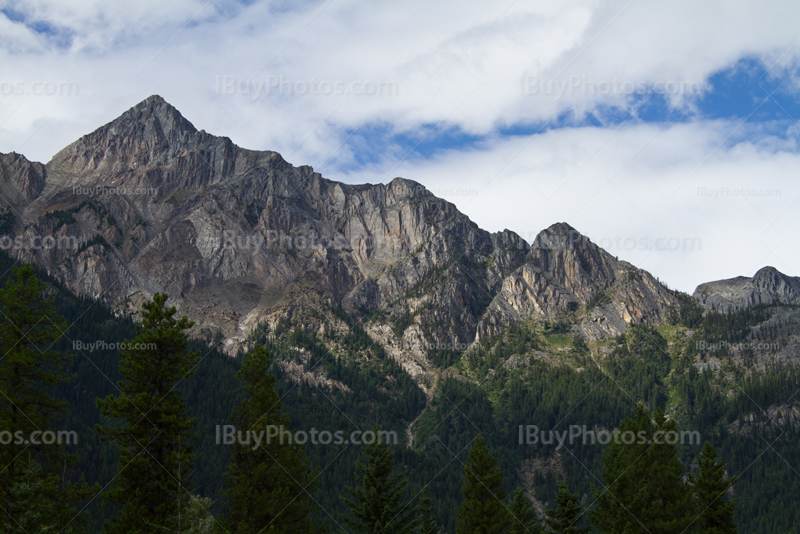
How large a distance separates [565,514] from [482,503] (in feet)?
23.8

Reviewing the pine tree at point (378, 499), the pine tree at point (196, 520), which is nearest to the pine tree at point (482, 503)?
the pine tree at point (378, 499)

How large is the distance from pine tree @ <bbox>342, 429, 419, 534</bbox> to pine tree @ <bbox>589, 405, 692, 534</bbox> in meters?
13.9

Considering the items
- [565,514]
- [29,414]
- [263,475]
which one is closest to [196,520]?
[263,475]

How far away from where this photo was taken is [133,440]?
112ft

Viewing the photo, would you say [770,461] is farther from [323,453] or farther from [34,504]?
[34,504]

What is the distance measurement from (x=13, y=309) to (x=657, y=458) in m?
42.4

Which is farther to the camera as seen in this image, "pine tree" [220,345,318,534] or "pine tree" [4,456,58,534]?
"pine tree" [220,345,318,534]

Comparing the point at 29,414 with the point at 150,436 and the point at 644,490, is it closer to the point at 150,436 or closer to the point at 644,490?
the point at 150,436

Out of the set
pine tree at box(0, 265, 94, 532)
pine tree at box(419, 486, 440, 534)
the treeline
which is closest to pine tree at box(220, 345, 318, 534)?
the treeline

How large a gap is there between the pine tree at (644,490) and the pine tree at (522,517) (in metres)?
4.76

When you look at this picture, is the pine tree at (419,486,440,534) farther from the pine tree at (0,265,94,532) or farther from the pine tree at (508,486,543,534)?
the pine tree at (0,265,94,532)

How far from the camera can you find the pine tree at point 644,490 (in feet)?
137

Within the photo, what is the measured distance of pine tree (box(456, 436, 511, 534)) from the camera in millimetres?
43188

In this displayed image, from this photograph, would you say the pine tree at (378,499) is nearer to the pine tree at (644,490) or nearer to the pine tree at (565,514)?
the pine tree at (565,514)
